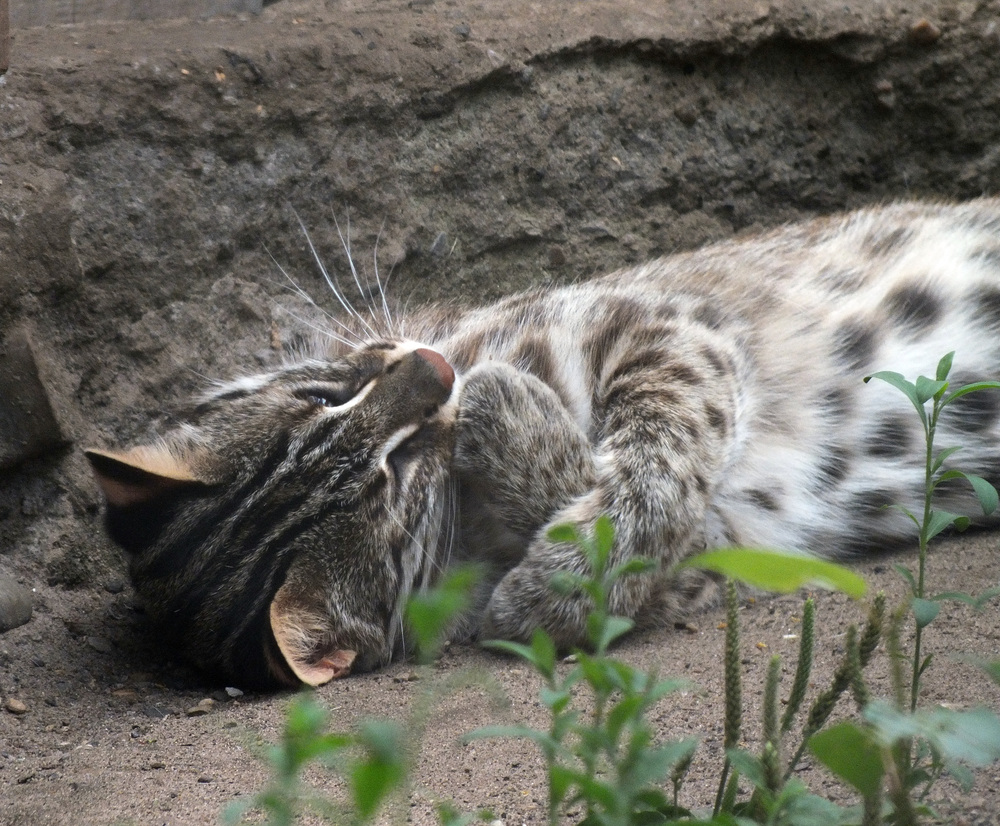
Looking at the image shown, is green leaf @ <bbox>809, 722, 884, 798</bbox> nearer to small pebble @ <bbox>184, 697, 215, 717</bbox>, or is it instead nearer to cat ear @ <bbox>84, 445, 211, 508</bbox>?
small pebble @ <bbox>184, 697, 215, 717</bbox>

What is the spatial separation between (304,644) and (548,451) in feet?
2.74

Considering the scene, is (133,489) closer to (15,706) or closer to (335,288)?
(15,706)

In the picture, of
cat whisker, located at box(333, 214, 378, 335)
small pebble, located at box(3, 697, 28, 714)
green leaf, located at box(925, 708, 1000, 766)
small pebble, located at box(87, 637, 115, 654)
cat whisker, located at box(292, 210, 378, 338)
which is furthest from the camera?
cat whisker, located at box(333, 214, 378, 335)

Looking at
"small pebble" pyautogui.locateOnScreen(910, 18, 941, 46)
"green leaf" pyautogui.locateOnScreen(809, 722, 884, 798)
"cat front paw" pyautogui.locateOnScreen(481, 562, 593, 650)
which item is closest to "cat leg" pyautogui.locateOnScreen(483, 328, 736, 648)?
"cat front paw" pyautogui.locateOnScreen(481, 562, 593, 650)

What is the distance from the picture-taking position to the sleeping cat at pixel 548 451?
10.2 feet

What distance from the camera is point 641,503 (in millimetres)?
3146

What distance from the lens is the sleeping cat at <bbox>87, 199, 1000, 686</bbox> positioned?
3.12 meters

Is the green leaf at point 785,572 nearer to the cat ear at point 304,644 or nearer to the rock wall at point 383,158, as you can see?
the cat ear at point 304,644

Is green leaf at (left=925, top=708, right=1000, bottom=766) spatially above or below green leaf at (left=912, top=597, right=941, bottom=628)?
below

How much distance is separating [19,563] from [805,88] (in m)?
3.62

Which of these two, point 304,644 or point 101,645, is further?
point 101,645

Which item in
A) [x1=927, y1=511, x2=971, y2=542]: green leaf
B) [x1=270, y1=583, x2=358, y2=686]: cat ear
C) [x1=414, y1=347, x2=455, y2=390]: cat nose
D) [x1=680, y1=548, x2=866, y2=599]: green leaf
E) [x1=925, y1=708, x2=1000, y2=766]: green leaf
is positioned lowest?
[x1=270, y1=583, x2=358, y2=686]: cat ear

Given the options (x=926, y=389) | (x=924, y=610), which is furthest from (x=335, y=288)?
(x=924, y=610)

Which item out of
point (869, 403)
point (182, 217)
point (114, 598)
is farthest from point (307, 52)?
point (869, 403)
